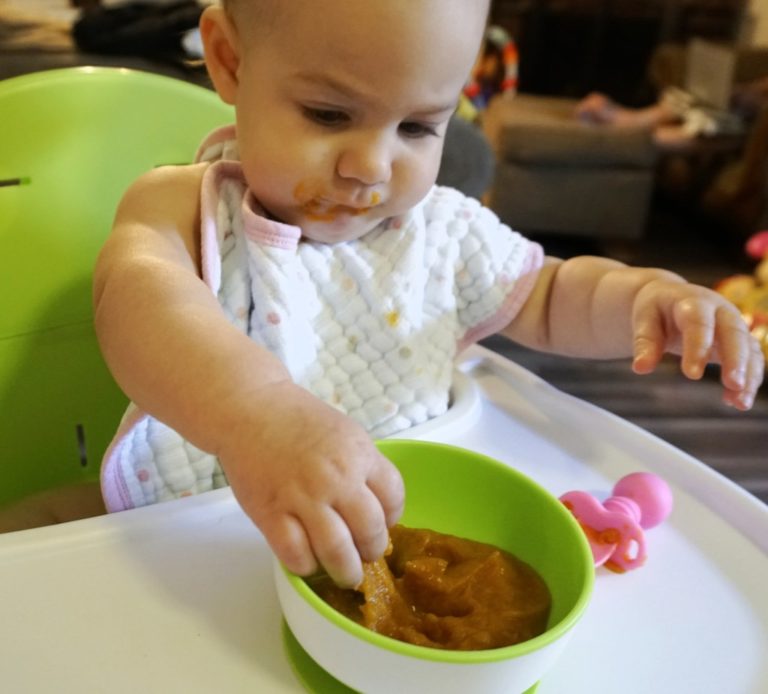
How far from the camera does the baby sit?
397 millimetres

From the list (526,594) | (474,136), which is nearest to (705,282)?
(474,136)

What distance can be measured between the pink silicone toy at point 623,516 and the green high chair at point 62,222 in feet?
1.51

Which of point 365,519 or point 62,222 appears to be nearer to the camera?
point 365,519

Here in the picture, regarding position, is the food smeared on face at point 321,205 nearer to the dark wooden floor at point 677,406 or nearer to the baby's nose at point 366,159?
the baby's nose at point 366,159

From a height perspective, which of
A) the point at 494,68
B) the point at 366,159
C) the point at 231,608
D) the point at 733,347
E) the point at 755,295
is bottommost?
the point at 755,295

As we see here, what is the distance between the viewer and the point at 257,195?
63 cm

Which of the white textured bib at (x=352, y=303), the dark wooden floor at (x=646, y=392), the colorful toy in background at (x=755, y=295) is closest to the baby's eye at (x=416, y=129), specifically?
the white textured bib at (x=352, y=303)

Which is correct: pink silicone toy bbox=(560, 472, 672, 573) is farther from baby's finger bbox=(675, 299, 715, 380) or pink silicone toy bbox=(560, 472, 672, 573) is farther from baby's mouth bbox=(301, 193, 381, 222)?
baby's mouth bbox=(301, 193, 381, 222)

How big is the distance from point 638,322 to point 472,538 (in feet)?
0.70

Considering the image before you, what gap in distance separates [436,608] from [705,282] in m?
2.48

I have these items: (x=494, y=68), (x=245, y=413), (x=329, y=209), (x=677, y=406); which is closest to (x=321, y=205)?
(x=329, y=209)

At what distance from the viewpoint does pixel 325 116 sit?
55cm

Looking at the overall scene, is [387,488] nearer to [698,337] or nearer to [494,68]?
[698,337]

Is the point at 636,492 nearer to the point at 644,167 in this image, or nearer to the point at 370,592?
the point at 370,592
